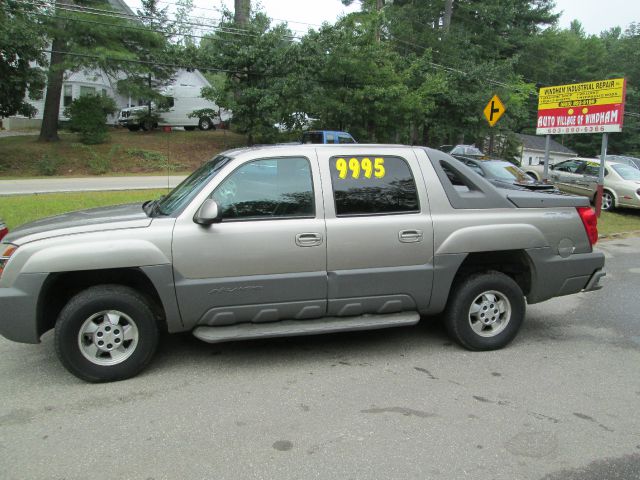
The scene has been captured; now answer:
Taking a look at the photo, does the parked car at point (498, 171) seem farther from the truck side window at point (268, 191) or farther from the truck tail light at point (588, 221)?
the truck side window at point (268, 191)

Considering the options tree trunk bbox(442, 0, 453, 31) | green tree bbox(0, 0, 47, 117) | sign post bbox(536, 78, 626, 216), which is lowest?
sign post bbox(536, 78, 626, 216)

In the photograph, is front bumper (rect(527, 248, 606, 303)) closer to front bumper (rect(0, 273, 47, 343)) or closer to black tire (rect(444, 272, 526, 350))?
black tire (rect(444, 272, 526, 350))

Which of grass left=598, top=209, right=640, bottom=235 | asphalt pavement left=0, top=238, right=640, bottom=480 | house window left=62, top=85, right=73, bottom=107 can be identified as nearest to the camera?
asphalt pavement left=0, top=238, right=640, bottom=480

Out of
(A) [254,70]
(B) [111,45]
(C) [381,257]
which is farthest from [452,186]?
(B) [111,45]

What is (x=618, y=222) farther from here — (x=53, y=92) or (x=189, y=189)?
(x=53, y=92)

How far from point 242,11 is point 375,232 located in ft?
89.9

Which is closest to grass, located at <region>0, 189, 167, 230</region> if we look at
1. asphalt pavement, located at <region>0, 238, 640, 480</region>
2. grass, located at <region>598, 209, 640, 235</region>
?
asphalt pavement, located at <region>0, 238, 640, 480</region>

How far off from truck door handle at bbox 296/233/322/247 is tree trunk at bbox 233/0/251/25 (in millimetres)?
26336

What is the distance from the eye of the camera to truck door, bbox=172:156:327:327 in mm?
4055

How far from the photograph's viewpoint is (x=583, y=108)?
47.6 ft

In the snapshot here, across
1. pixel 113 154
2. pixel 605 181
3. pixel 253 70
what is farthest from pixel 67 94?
pixel 605 181

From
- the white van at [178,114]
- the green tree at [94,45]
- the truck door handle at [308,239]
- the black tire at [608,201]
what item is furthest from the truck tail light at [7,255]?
the white van at [178,114]

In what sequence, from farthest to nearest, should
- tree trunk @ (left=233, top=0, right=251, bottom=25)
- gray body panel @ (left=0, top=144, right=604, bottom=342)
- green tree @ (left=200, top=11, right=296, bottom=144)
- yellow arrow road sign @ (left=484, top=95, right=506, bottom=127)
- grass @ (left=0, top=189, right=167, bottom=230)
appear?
tree trunk @ (left=233, top=0, right=251, bottom=25) < green tree @ (left=200, top=11, right=296, bottom=144) < yellow arrow road sign @ (left=484, top=95, right=506, bottom=127) < grass @ (left=0, top=189, right=167, bottom=230) < gray body panel @ (left=0, top=144, right=604, bottom=342)

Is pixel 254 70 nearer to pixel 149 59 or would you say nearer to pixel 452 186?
pixel 149 59
